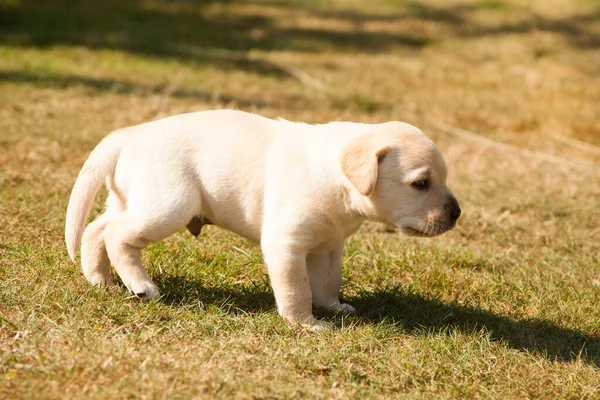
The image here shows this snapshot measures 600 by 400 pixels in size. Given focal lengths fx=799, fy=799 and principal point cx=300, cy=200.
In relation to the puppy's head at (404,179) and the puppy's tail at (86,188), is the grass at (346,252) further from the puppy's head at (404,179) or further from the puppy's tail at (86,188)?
the puppy's head at (404,179)

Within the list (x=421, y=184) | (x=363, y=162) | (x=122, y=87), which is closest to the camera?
(x=363, y=162)

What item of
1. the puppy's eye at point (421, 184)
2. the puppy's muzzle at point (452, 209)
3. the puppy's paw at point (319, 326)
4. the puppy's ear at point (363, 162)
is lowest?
the puppy's paw at point (319, 326)

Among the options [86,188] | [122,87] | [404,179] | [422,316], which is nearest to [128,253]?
[86,188]

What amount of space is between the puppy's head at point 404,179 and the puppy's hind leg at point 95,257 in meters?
1.35

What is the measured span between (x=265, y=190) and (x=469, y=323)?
1.34 m

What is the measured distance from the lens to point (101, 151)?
13.6 ft

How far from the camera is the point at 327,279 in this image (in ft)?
14.3

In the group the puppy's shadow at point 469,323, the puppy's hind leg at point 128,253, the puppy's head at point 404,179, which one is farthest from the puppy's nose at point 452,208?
the puppy's hind leg at point 128,253

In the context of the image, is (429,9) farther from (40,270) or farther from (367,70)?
(40,270)

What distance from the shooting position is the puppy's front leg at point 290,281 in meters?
3.90

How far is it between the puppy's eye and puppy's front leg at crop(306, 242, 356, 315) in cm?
65

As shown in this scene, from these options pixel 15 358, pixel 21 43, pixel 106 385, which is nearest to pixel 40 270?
pixel 15 358

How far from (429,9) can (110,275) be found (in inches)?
562

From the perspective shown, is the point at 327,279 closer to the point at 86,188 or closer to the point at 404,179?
the point at 404,179
